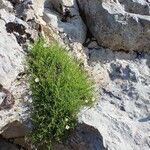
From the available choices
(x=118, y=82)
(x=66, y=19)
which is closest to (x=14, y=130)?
(x=118, y=82)

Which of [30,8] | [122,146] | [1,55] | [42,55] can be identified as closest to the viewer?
[122,146]

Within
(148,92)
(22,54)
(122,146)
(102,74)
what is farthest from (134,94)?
(22,54)

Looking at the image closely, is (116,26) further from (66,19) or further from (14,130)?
(14,130)

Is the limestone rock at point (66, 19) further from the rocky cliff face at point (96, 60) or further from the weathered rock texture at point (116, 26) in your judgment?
the weathered rock texture at point (116, 26)

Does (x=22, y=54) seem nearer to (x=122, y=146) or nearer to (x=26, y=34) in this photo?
(x=26, y=34)

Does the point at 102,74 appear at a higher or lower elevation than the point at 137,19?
lower

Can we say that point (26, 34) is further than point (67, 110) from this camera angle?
Yes

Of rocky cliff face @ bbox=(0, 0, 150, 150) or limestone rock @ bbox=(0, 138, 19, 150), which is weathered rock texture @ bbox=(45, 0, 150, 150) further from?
limestone rock @ bbox=(0, 138, 19, 150)
